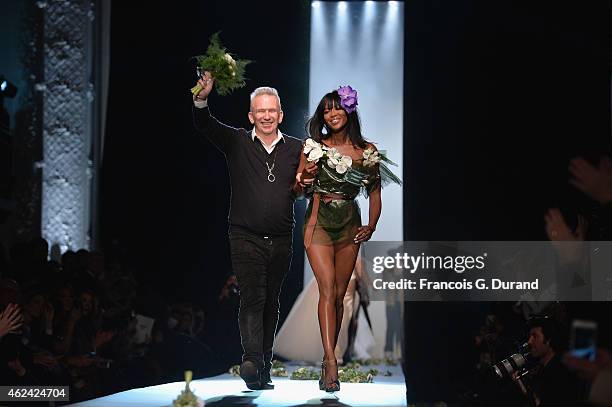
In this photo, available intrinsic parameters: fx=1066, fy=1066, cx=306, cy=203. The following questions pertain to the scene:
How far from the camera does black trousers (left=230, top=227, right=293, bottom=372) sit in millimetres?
5262

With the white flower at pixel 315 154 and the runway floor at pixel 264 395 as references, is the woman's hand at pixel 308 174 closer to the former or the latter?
the white flower at pixel 315 154

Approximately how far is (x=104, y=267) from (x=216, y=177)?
113cm

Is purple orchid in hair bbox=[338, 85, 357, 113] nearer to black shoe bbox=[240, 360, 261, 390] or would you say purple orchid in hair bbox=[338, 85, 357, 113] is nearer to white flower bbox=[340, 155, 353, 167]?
white flower bbox=[340, 155, 353, 167]

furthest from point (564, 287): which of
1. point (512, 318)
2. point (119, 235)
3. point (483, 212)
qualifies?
point (119, 235)

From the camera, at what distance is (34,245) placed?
6.73 m

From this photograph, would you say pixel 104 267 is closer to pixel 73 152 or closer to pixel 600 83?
pixel 73 152

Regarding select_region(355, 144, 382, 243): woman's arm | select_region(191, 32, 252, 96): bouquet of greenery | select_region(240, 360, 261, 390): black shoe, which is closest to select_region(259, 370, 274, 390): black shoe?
select_region(240, 360, 261, 390): black shoe

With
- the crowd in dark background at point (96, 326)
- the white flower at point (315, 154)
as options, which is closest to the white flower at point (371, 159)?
the white flower at point (315, 154)

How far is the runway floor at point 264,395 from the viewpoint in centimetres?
475

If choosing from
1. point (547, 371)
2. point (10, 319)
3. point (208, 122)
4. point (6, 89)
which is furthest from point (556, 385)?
point (6, 89)

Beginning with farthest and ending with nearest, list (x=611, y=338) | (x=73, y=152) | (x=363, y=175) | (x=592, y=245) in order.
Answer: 1. (x=73, y=152)
2. (x=363, y=175)
3. (x=592, y=245)
4. (x=611, y=338)

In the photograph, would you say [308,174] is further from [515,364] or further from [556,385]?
[556,385]
